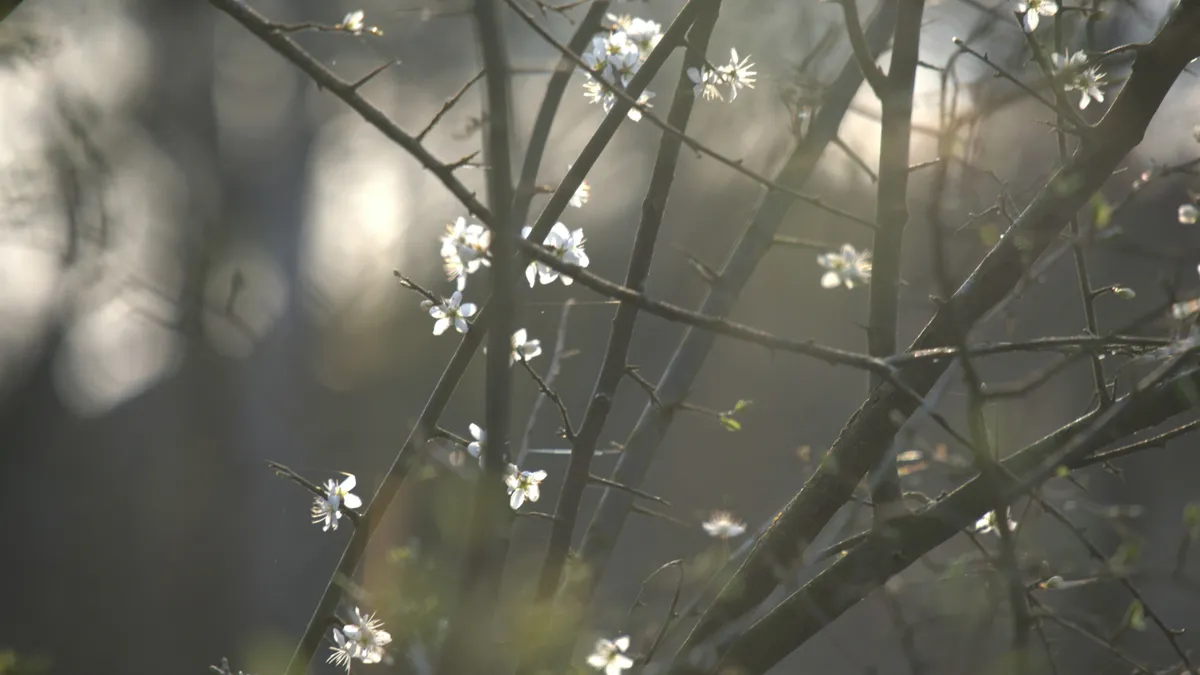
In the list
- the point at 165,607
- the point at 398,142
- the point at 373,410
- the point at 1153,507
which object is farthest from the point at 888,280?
the point at 165,607

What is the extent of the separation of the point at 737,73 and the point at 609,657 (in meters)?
0.97

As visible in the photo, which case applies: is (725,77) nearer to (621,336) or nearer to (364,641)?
(621,336)

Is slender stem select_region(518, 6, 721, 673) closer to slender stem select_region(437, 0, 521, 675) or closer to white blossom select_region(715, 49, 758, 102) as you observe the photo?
white blossom select_region(715, 49, 758, 102)

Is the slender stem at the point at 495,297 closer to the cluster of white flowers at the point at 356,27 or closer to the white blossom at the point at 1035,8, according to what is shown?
the cluster of white flowers at the point at 356,27

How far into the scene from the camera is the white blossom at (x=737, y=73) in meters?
1.40

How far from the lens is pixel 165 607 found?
629 cm

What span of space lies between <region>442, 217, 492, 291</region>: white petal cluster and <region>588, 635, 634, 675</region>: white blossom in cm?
63

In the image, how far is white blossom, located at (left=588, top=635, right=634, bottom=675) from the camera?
1.43 m

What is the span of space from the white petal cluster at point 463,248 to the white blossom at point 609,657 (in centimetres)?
63

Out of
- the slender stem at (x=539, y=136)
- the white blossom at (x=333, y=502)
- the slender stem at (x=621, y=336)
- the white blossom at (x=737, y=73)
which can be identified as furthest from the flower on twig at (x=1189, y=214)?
the white blossom at (x=333, y=502)

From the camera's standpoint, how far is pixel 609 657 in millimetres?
1478

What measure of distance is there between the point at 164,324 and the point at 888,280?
102 centimetres

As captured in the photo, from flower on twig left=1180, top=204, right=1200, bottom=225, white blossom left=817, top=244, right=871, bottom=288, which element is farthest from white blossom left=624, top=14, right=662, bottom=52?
flower on twig left=1180, top=204, right=1200, bottom=225

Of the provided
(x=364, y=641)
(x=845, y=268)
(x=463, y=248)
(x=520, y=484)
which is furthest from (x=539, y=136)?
(x=845, y=268)
